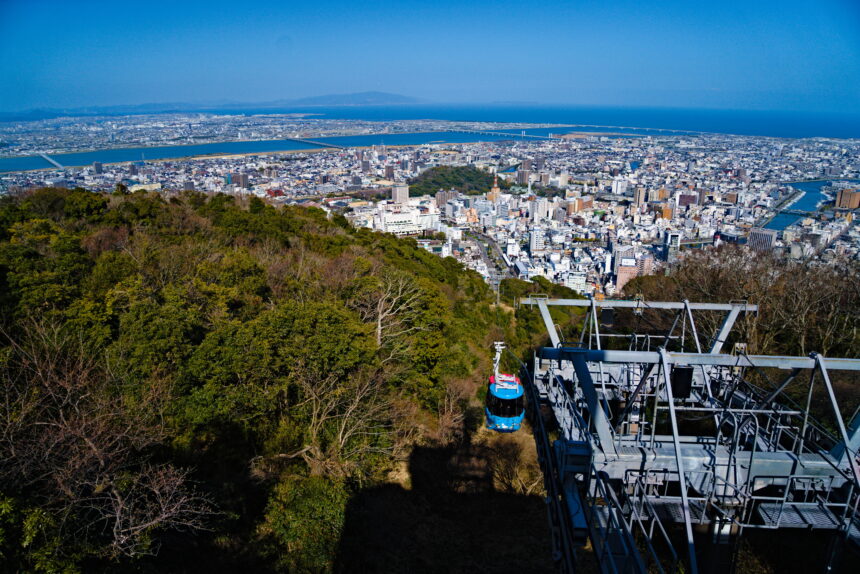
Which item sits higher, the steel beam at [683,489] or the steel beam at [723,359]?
the steel beam at [723,359]

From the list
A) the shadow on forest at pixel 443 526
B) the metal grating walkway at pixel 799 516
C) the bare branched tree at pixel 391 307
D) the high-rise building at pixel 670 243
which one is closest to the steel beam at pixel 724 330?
the metal grating walkway at pixel 799 516

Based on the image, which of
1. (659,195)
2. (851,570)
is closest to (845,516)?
(851,570)

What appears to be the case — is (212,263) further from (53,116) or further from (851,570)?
(53,116)

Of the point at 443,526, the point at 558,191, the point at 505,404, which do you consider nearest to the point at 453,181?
the point at 558,191

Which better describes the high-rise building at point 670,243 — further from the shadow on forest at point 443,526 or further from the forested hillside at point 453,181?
the forested hillside at point 453,181

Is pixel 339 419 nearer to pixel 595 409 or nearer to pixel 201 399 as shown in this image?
pixel 201 399

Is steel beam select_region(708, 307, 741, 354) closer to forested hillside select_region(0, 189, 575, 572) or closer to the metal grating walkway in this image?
the metal grating walkway
